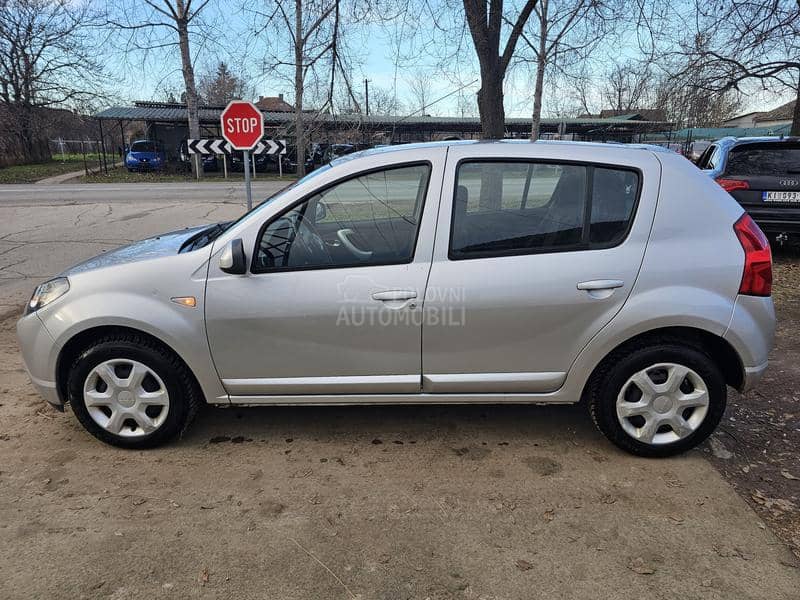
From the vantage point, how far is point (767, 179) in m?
7.22

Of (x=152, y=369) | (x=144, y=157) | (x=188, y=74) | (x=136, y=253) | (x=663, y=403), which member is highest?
(x=188, y=74)

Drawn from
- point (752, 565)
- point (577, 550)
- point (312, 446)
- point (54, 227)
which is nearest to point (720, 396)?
point (752, 565)

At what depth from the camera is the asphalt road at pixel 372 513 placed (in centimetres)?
231

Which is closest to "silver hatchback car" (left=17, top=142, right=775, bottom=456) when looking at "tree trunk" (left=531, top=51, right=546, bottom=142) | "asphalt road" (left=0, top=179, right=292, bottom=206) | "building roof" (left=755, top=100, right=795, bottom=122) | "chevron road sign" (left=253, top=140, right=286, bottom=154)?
"tree trunk" (left=531, top=51, right=546, bottom=142)

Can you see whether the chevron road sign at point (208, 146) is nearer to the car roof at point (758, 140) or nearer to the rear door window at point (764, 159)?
the car roof at point (758, 140)

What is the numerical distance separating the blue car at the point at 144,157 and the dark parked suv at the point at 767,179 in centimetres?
2810

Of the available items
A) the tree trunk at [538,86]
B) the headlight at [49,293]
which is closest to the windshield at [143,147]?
the tree trunk at [538,86]

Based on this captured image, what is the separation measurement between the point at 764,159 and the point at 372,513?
725 centimetres

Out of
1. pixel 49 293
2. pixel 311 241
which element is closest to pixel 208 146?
pixel 49 293

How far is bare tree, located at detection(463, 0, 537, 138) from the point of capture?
6.98 m

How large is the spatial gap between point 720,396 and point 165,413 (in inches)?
122

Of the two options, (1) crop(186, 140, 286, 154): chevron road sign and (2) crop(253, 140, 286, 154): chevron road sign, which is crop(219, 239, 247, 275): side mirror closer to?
(1) crop(186, 140, 286, 154): chevron road sign

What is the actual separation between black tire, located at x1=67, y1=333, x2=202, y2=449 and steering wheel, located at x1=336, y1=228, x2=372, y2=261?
1148 millimetres

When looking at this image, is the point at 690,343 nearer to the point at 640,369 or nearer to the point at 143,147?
the point at 640,369
